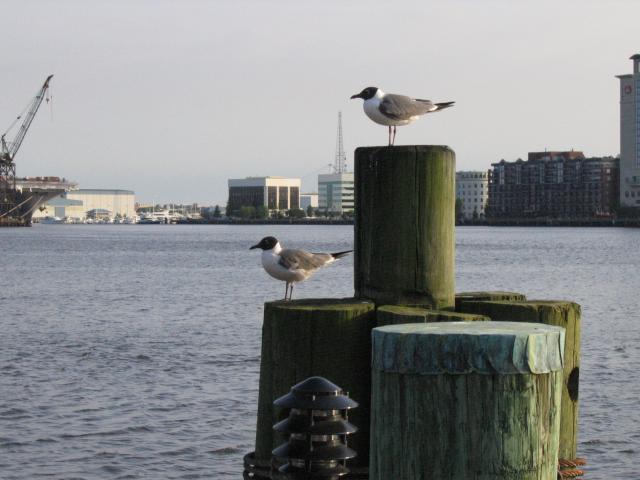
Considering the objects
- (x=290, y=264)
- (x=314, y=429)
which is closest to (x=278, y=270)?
(x=290, y=264)

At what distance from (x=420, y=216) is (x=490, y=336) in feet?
8.27

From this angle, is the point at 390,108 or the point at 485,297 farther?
the point at 390,108

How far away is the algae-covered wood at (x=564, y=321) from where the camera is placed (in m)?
6.78

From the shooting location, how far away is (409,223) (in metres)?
6.66

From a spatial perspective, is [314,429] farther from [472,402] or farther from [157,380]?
[157,380]

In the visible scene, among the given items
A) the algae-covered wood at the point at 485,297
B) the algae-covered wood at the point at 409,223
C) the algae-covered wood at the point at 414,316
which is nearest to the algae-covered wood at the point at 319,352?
the algae-covered wood at the point at 414,316

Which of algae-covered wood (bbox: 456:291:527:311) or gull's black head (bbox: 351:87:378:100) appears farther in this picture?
gull's black head (bbox: 351:87:378:100)

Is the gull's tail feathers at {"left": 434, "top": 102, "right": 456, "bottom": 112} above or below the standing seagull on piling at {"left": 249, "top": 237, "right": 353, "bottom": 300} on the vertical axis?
above

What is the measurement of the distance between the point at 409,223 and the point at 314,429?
1754 mm

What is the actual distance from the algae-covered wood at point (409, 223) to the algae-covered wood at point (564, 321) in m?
0.29

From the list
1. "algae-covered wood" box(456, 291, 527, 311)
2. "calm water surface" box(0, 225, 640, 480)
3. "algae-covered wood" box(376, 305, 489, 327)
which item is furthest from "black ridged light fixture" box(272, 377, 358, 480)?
"calm water surface" box(0, 225, 640, 480)

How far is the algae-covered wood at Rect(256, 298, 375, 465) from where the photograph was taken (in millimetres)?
6418

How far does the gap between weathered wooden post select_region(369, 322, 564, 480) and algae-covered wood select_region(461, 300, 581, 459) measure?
8.22 feet

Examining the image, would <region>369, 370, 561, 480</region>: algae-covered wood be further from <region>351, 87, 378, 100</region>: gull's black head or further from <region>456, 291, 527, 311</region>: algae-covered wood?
<region>351, 87, 378, 100</region>: gull's black head
